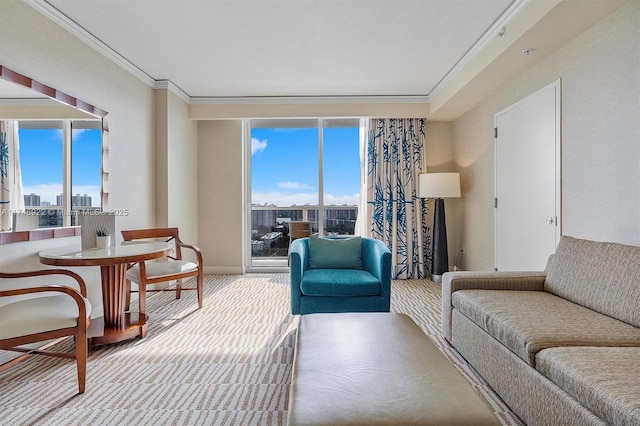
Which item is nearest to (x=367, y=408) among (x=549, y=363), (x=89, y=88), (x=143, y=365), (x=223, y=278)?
(x=549, y=363)

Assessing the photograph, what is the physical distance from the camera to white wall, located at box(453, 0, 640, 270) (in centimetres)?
221

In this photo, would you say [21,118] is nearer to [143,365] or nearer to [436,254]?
[143,365]

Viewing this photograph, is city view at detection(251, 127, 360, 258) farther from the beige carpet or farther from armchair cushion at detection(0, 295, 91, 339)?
armchair cushion at detection(0, 295, 91, 339)

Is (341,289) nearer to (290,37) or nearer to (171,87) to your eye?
(290,37)

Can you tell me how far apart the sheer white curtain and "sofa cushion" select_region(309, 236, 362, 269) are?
5.80 feet

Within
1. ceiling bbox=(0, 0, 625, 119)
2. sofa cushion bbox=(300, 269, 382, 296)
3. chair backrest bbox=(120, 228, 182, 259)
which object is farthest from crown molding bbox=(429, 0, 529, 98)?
chair backrest bbox=(120, 228, 182, 259)

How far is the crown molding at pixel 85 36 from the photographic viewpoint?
8.45ft

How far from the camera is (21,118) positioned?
8.05 ft

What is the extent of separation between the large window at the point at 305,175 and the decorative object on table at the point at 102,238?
2.69 m

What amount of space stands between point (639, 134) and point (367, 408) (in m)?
2.43

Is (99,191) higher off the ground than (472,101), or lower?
lower

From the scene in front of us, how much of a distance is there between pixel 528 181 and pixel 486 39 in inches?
54.3

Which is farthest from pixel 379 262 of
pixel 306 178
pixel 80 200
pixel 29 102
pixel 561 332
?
pixel 29 102

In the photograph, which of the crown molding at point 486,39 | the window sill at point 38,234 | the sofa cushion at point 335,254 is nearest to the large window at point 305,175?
the crown molding at point 486,39
